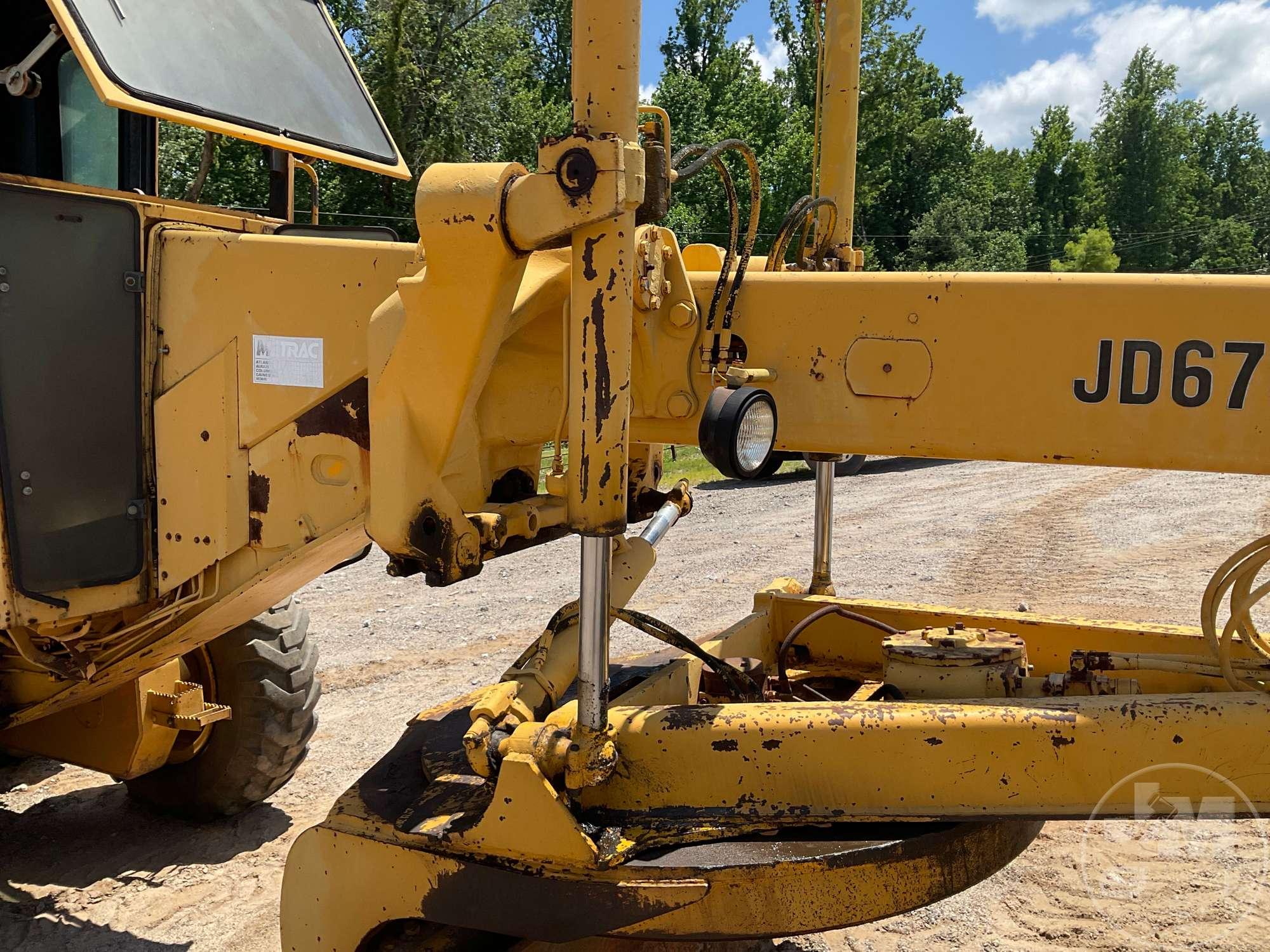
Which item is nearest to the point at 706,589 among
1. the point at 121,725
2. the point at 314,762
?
the point at 314,762

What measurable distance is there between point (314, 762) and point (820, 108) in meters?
3.37

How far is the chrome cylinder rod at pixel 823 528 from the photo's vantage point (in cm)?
331

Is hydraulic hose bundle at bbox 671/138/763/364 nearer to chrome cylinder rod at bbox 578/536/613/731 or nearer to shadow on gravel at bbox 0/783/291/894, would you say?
chrome cylinder rod at bbox 578/536/613/731

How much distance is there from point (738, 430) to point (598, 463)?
27 cm

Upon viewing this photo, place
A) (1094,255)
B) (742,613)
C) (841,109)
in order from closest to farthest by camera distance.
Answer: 1. (841,109)
2. (742,613)
3. (1094,255)

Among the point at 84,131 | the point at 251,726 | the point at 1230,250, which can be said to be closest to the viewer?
the point at 84,131

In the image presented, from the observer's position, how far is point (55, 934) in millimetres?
3350

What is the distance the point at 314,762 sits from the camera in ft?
15.1

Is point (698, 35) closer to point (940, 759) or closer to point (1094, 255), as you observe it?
point (1094, 255)

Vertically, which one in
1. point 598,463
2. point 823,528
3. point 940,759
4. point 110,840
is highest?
point 598,463

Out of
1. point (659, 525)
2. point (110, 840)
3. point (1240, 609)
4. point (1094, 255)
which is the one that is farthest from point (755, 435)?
point (1094, 255)

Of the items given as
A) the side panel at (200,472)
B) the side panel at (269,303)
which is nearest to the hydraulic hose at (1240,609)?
the side panel at (269,303)

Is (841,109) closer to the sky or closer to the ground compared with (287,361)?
closer to the sky

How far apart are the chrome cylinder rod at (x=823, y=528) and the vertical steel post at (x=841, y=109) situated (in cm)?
70
